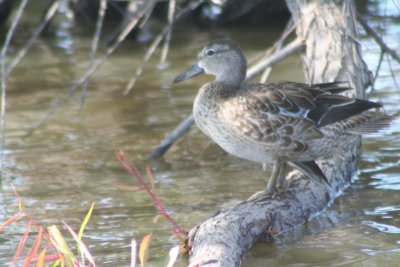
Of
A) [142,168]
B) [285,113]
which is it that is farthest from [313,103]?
[142,168]

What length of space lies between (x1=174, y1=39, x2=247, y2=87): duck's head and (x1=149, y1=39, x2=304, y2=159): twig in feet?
2.88

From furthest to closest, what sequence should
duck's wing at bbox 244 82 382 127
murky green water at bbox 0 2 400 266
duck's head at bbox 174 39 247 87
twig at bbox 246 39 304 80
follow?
twig at bbox 246 39 304 80, duck's head at bbox 174 39 247 87, duck's wing at bbox 244 82 382 127, murky green water at bbox 0 2 400 266

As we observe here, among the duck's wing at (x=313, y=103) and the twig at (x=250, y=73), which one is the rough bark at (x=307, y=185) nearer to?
the twig at (x=250, y=73)

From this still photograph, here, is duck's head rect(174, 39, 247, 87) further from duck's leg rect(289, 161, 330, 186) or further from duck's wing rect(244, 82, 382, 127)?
duck's leg rect(289, 161, 330, 186)

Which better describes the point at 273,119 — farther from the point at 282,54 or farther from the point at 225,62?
the point at 282,54

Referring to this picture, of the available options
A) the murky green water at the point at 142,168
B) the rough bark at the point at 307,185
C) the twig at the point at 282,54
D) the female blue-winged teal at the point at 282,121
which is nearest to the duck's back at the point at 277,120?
the female blue-winged teal at the point at 282,121

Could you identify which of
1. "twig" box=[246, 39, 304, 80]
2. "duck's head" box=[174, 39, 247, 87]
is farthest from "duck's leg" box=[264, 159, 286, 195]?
"twig" box=[246, 39, 304, 80]

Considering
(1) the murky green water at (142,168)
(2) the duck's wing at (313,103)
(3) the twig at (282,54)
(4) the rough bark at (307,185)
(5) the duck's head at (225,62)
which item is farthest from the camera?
(3) the twig at (282,54)

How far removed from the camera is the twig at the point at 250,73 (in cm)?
663

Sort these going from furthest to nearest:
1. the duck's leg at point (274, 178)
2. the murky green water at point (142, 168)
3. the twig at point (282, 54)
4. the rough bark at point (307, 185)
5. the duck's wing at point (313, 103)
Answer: the twig at point (282, 54)
the duck's leg at point (274, 178)
the duck's wing at point (313, 103)
the murky green water at point (142, 168)
the rough bark at point (307, 185)

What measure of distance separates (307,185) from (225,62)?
3.20 ft

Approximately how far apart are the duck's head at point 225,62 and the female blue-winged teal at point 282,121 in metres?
0.17

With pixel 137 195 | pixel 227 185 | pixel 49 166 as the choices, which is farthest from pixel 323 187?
pixel 49 166

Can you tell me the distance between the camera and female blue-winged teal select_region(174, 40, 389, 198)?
5.30 m
